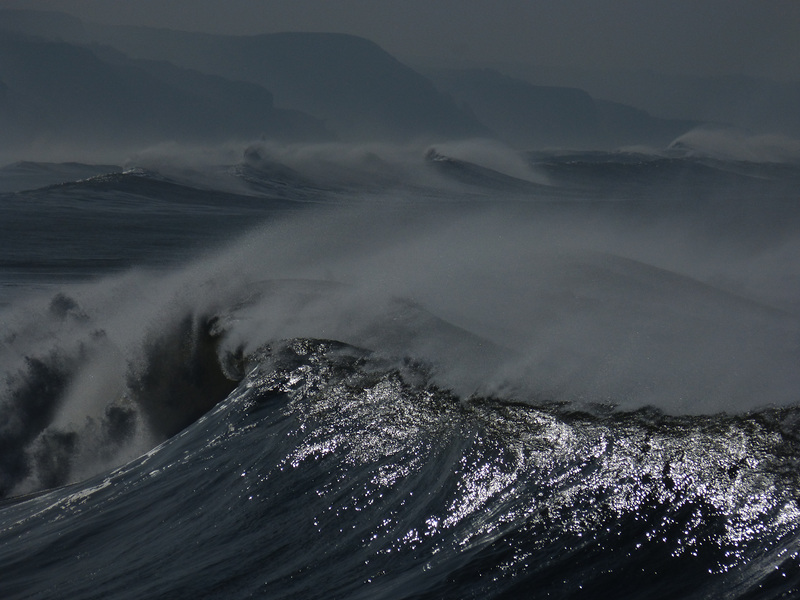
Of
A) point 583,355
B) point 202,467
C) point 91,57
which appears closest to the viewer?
point 202,467

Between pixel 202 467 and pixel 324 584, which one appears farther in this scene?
pixel 202 467

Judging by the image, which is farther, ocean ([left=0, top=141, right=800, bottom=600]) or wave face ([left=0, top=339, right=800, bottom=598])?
ocean ([left=0, top=141, right=800, bottom=600])

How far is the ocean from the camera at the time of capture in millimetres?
3566

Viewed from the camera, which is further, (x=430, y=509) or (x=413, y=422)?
(x=413, y=422)

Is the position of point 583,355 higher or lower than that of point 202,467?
higher

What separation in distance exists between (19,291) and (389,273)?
5973 millimetres

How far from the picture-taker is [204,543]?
418 centimetres

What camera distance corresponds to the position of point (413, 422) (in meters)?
5.14

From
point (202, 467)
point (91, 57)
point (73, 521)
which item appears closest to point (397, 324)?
point (202, 467)

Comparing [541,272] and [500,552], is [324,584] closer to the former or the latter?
[500,552]

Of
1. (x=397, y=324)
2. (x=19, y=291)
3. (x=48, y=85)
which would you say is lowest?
(x=19, y=291)

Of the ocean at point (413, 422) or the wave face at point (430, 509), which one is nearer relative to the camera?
the wave face at point (430, 509)

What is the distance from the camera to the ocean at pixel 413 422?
3566 millimetres

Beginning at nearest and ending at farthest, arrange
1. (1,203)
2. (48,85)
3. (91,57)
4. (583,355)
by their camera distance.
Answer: (583,355) → (1,203) → (48,85) → (91,57)
